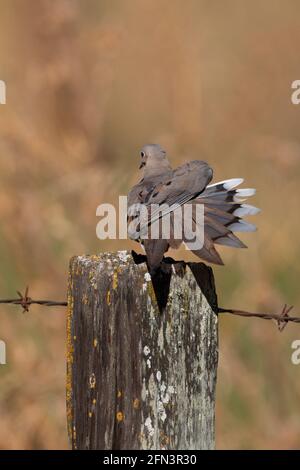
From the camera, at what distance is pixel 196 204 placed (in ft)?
12.5

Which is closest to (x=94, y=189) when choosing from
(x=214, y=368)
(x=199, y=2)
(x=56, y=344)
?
(x=56, y=344)

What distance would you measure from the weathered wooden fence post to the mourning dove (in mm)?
149

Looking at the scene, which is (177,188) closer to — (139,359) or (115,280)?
(115,280)

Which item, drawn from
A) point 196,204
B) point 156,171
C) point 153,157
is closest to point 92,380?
point 196,204

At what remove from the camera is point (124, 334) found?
10.7 feet

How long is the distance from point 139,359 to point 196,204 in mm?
772

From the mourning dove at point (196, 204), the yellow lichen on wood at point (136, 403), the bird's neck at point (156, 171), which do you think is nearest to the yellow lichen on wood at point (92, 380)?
the yellow lichen on wood at point (136, 403)

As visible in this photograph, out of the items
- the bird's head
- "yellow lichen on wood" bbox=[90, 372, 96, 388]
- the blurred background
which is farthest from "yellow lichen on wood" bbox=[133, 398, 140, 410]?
the blurred background

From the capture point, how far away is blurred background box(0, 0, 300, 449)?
5832 millimetres

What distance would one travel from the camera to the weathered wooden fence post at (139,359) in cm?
326

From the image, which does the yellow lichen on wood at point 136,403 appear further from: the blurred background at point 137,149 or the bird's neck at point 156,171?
the blurred background at point 137,149

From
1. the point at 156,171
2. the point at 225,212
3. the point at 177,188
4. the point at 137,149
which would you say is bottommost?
the point at 225,212

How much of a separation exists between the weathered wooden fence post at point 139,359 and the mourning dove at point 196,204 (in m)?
0.15
